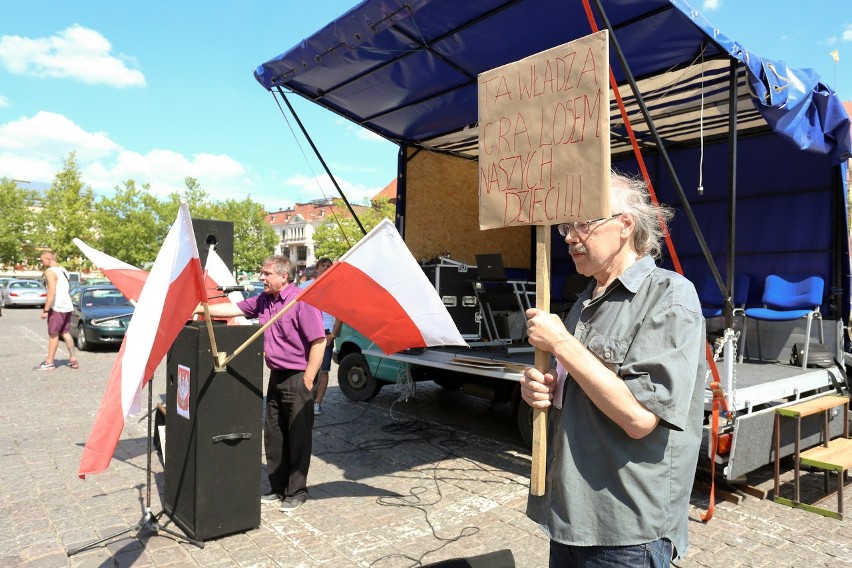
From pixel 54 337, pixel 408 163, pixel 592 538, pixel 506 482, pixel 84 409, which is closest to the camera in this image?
pixel 592 538

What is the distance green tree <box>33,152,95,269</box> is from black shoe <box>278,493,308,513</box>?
1511 inches

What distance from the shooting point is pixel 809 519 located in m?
4.27

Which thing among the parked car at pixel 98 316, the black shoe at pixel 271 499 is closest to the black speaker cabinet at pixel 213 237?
the black shoe at pixel 271 499

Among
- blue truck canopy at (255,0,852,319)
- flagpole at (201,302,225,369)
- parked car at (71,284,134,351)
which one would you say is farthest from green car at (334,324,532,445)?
parked car at (71,284,134,351)

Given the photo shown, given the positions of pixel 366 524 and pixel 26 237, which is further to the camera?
Answer: pixel 26 237

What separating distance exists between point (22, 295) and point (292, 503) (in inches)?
1224

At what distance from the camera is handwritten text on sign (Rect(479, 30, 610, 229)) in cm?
171

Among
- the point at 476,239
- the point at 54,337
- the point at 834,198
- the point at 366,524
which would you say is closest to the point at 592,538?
the point at 366,524

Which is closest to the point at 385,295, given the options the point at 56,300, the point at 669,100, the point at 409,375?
the point at 409,375

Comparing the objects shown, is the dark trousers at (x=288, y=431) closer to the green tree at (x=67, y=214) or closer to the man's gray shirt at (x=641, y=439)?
the man's gray shirt at (x=641, y=439)

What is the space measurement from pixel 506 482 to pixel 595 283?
3.64 metres

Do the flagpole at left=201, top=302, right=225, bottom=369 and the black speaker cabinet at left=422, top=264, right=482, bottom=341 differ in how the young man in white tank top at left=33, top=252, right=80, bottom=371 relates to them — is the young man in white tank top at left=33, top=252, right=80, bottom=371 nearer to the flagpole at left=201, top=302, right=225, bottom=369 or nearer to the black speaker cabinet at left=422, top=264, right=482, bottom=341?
the black speaker cabinet at left=422, top=264, right=482, bottom=341

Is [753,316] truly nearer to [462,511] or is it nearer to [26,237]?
[462,511]

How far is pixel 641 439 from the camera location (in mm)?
1516
